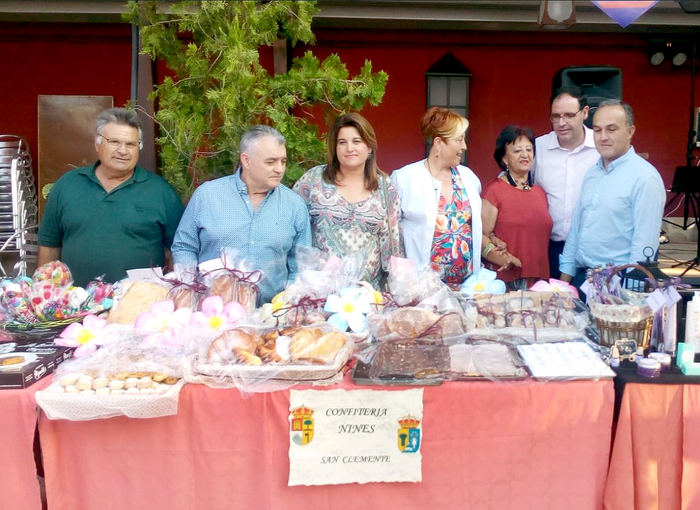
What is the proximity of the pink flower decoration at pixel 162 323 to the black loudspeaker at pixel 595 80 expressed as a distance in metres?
3.52

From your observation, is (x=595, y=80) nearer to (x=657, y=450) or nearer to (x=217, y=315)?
(x=657, y=450)

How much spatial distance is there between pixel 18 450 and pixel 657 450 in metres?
2.04

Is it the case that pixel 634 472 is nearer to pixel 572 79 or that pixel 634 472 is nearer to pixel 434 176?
pixel 434 176

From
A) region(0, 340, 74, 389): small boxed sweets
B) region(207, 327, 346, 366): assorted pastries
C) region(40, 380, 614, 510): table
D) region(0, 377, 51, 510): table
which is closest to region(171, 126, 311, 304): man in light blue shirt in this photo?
region(207, 327, 346, 366): assorted pastries

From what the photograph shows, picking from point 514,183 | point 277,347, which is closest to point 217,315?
point 277,347

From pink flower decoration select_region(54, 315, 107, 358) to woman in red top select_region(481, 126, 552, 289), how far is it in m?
2.20

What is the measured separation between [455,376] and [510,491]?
0.42 meters

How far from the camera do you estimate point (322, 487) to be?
1.97 meters

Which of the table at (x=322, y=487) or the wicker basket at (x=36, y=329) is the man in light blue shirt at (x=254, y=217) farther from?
the table at (x=322, y=487)

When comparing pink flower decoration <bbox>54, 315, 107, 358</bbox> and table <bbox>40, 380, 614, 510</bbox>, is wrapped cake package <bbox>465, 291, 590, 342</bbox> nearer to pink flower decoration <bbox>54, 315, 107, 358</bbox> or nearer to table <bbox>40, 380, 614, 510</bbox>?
table <bbox>40, 380, 614, 510</bbox>

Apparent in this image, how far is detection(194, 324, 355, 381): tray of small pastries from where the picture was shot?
194 centimetres

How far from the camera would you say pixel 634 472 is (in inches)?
79.4

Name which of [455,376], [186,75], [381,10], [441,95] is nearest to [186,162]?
[186,75]

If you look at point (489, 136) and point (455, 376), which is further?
point (489, 136)
